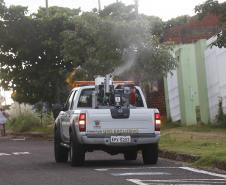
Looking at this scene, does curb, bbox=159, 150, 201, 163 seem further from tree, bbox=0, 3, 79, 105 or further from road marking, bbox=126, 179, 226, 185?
tree, bbox=0, 3, 79, 105

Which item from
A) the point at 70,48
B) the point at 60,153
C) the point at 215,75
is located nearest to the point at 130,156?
the point at 60,153

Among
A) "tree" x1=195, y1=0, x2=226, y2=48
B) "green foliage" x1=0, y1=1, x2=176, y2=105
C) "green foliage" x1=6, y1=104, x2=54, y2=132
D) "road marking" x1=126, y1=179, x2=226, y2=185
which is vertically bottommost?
"road marking" x1=126, y1=179, x2=226, y2=185

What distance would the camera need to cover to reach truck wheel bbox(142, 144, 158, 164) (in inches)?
675

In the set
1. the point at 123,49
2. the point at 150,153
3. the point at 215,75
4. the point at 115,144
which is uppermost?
the point at 123,49

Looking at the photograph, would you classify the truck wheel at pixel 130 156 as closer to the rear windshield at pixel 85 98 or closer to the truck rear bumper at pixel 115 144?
the rear windshield at pixel 85 98

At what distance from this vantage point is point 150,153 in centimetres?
1723

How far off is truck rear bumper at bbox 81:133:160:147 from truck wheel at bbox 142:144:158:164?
0.27 m

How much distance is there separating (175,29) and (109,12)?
6797mm

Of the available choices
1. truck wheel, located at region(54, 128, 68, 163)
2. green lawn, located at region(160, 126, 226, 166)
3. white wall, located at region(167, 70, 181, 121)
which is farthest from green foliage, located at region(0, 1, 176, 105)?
truck wheel, located at region(54, 128, 68, 163)

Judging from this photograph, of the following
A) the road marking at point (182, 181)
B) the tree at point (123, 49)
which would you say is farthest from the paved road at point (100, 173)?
the tree at point (123, 49)

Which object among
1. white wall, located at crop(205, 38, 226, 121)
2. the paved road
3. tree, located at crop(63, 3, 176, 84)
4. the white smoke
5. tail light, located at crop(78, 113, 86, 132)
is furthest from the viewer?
white wall, located at crop(205, 38, 226, 121)

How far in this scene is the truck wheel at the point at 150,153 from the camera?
17.1 metres

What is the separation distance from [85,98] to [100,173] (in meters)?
3.31

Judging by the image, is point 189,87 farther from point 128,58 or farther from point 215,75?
point 128,58
